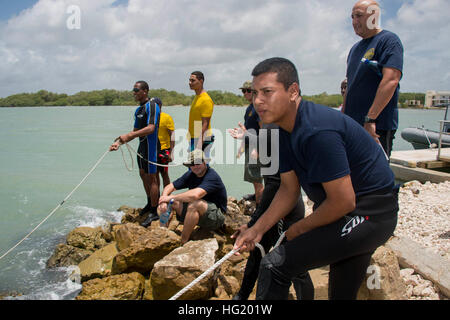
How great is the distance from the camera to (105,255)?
5051 millimetres

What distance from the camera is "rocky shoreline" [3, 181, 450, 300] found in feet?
9.75

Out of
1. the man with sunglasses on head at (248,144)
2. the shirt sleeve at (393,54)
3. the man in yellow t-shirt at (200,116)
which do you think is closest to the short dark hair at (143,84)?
the man in yellow t-shirt at (200,116)

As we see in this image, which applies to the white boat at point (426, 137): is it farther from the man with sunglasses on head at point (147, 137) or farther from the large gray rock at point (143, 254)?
the large gray rock at point (143, 254)

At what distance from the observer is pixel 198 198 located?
4297mm

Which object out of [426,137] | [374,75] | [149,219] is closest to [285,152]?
[374,75]

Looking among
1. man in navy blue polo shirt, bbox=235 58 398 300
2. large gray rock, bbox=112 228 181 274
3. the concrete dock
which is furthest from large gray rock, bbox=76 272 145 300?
the concrete dock

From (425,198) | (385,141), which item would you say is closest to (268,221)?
(385,141)

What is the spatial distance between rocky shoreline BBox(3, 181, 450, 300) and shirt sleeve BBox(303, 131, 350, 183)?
1528 mm

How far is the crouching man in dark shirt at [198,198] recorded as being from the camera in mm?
4361

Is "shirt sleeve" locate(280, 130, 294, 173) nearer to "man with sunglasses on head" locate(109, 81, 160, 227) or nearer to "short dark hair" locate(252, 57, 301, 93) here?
"short dark hair" locate(252, 57, 301, 93)

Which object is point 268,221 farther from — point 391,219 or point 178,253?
point 178,253

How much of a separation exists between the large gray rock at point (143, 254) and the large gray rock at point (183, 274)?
0.64 meters

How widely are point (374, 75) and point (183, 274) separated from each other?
8.71 ft

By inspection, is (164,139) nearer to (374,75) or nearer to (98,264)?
(98,264)
